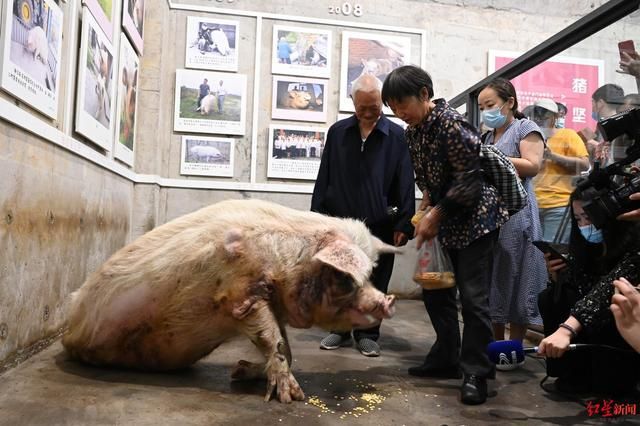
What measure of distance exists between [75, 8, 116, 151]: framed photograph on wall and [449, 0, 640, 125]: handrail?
138 inches

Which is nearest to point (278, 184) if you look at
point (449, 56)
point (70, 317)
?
point (449, 56)

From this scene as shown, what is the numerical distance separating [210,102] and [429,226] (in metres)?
4.44

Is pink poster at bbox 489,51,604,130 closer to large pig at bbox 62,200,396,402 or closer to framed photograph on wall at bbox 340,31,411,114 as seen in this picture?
framed photograph on wall at bbox 340,31,411,114

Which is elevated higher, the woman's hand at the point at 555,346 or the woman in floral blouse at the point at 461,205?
the woman in floral blouse at the point at 461,205

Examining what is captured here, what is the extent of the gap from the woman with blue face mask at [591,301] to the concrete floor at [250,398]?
0.21m

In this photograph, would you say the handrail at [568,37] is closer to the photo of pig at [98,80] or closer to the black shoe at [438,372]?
the black shoe at [438,372]

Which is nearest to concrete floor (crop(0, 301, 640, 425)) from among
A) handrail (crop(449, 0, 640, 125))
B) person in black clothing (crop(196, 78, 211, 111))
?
handrail (crop(449, 0, 640, 125))

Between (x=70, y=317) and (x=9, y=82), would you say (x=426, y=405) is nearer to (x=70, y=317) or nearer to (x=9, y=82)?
(x=70, y=317)

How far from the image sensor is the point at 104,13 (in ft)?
14.0

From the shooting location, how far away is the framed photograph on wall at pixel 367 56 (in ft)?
21.8

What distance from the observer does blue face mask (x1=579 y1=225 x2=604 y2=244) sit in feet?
8.51

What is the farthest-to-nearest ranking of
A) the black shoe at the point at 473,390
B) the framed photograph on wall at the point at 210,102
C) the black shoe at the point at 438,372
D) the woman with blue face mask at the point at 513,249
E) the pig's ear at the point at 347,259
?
the framed photograph on wall at the point at 210,102
the woman with blue face mask at the point at 513,249
the black shoe at the point at 438,372
the black shoe at the point at 473,390
the pig's ear at the point at 347,259

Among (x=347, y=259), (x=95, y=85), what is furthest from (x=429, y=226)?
(x=95, y=85)

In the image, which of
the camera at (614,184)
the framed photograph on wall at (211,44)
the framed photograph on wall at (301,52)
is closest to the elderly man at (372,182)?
the camera at (614,184)
